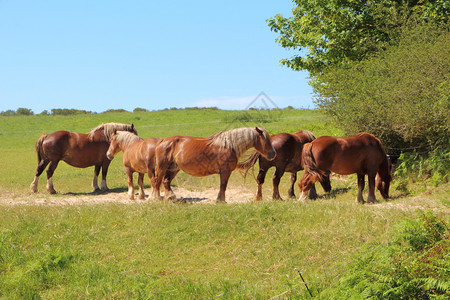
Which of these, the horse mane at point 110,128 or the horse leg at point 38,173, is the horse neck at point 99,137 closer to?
the horse mane at point 110,128

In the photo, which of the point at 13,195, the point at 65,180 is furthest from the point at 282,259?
the point at 65,180

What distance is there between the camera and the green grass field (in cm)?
734

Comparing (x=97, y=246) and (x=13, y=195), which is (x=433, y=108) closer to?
(x=97, y=246)

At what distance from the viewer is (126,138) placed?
51.0 ft

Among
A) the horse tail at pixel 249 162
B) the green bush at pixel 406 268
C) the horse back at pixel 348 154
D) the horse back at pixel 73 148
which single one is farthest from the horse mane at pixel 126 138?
the green bush at pixel 406 268

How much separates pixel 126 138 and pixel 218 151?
5.14m

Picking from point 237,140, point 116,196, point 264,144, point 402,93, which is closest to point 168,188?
point 237,140

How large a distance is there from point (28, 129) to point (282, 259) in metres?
44.2

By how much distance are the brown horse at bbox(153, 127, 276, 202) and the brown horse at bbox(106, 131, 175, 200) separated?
1209 millimetres

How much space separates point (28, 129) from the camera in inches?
A: 1838

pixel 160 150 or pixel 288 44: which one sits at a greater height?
pixel 288 44

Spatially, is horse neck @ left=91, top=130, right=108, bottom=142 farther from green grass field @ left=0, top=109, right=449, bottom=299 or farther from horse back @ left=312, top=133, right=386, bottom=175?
horse back @ left=312, top=133, right=386, bottom=175

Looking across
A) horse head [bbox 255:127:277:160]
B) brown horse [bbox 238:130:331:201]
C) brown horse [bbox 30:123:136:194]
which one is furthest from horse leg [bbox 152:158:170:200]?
brown horse [bbox 30:123:136:194]

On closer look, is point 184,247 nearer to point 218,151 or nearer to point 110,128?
point 218,151
